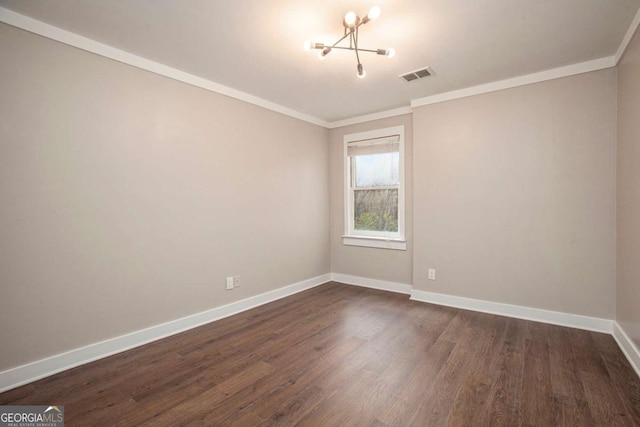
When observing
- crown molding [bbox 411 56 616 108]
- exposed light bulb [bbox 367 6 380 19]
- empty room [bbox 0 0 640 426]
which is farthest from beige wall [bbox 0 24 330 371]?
crown molding [bbox 411 56 616 108]

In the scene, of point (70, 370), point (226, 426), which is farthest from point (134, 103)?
point (226, 426)

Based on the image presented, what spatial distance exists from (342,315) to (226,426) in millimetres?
1808

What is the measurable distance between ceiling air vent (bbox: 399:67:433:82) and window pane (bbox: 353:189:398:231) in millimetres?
1589

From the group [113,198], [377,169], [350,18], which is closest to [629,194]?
[350,18]

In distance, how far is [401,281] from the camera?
13.5 feet

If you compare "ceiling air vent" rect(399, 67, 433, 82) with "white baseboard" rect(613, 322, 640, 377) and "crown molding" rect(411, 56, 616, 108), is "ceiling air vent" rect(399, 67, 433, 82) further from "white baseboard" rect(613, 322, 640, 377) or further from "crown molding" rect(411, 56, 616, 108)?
"white baseboard" rect(613, 322, 640, 377)

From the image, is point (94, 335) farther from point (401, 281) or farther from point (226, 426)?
point (401, 281)

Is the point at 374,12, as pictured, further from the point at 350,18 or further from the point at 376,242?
the point at 376,242

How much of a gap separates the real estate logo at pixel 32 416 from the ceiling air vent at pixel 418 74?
3.76m

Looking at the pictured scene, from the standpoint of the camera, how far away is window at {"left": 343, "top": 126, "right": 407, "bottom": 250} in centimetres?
416

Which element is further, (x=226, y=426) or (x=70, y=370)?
(x=70, y=370)

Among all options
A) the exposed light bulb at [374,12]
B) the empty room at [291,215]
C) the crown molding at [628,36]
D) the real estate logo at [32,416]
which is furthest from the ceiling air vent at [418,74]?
the real estate logo at [32,416]

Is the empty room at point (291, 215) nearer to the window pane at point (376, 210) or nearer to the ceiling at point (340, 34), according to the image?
the ceiling at point (340, 34)

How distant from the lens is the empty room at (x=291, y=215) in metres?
1.95
